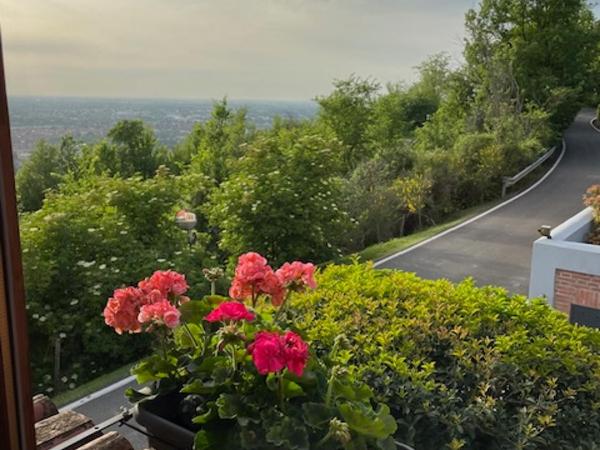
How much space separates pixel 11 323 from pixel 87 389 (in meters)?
3.00

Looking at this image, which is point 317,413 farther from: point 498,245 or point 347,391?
point 498,245

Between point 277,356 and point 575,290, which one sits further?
point 575,290

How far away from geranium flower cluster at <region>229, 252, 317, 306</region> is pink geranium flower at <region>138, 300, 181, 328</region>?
16cm

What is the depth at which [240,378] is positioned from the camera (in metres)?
0.95

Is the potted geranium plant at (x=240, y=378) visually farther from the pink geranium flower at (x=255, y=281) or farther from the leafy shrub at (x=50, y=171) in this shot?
the leafy shrub at (x=50, y=171)

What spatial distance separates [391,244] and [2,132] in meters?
6.47

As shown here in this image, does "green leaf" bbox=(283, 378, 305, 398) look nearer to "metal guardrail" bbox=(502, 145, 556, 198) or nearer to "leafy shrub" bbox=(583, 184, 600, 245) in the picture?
"leafy shrub" bbox=(583, 184, 600, 245)

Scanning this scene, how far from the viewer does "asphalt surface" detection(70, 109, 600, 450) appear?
5613mm

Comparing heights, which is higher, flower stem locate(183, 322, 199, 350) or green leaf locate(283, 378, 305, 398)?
flower stem locate(183, 322, 199, 350)

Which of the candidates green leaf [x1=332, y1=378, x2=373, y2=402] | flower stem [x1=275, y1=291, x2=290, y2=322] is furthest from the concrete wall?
green leaf [x1=332, y1=378, x2=373, y2=402]

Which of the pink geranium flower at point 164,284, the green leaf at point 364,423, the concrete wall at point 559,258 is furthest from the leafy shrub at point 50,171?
the concrete wall at point 559,258

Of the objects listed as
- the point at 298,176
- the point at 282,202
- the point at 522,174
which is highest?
the point at 298,176

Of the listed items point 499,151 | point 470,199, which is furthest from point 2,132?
point 499,151

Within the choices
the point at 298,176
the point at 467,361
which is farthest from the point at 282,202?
the point at 467,361
